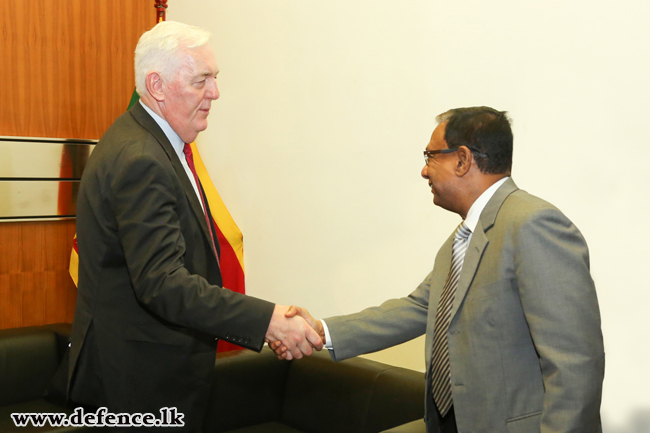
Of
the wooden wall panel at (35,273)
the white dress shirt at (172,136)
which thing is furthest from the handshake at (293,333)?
the wooden wall panel at (35,273)

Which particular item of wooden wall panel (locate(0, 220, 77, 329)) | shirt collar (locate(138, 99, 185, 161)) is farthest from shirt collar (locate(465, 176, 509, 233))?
wooden wall panel (locate(0, 220, 77, 329))

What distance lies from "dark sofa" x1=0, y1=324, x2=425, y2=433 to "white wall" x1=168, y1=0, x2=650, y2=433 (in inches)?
14.9

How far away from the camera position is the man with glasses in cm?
152

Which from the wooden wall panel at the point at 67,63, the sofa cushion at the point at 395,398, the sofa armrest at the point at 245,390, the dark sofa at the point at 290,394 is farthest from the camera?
the wooden wall panel at the point at 67,63

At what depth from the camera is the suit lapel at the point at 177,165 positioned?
6.35ft

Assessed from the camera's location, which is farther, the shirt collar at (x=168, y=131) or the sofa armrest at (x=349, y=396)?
the sofa armrest at (x=349, y=396)

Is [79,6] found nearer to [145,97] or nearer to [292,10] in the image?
[292,10]

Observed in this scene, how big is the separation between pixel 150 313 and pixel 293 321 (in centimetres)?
56

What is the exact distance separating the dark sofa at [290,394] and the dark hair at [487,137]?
132 cm

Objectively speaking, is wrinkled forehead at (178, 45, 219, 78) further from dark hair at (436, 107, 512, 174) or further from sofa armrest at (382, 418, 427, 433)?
sofa armrest at (382, 418, 427, 433)

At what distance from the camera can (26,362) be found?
12.6 ft

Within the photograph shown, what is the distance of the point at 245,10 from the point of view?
4184mm

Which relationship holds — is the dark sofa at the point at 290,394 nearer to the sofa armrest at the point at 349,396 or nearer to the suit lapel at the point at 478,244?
the sofa armrest at the point at 349,396

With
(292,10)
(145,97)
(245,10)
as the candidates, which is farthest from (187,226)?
(245,10)
